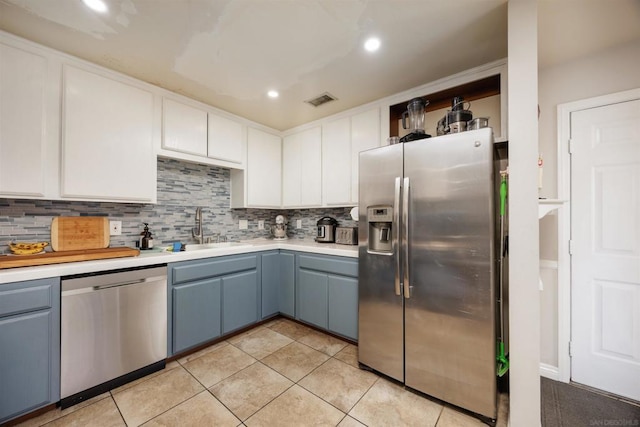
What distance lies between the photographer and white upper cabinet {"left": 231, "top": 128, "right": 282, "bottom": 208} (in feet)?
9.91

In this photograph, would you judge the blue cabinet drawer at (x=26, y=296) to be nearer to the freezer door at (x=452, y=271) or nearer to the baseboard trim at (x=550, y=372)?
the freezer door at (x=452, y=271)

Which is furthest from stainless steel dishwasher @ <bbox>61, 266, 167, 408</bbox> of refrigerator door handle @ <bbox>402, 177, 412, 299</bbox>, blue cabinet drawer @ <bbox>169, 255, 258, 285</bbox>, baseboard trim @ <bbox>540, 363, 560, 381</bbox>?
baseboard trim @ <bbox>540, 363, 560, 381</bbox>

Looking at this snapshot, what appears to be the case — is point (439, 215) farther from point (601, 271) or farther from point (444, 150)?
point (601, 271)

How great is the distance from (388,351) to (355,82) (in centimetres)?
216

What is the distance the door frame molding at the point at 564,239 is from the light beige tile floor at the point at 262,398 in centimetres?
69

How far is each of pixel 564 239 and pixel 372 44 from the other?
6.62ft

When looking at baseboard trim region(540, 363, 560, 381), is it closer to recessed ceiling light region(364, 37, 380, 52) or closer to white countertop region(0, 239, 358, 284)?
white countertop region(0, 239, 358, 284)

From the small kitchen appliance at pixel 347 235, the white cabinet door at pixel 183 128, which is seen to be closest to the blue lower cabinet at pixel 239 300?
the small kitchen appliance at pixel 347 235

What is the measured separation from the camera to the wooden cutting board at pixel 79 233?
1.91 metres

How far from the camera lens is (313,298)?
2.56 metres

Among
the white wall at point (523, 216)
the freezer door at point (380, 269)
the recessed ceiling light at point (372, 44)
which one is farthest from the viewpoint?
the freezer door at point (380, 269)

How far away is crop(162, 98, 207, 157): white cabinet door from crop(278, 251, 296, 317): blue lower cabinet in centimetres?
139

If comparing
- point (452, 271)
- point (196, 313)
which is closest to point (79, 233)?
point (196, 313)

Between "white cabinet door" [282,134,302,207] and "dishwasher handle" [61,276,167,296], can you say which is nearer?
"dishwasher handle" [61,276,167,296]
